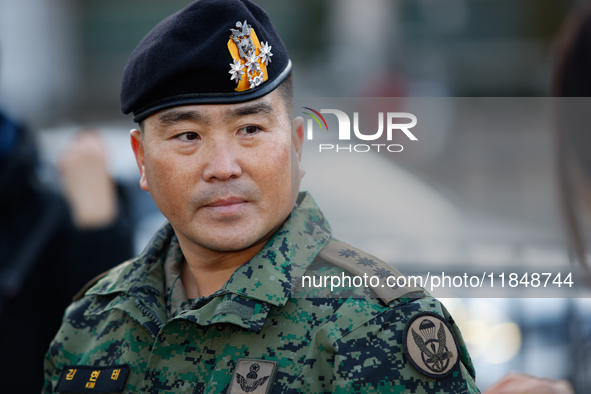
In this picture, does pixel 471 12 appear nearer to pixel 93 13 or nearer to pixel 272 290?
pixel 93 13

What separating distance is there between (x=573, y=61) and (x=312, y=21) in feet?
59.4

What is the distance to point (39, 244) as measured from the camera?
123 inches

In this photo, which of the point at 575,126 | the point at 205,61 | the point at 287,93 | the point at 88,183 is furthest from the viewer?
the point at 88,183

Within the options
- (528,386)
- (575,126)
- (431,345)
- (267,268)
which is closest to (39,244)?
(267,268)

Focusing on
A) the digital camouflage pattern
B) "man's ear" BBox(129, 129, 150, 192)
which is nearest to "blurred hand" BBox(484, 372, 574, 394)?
the digital camouflage pattern

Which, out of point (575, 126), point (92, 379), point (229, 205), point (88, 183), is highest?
point (88, 183)

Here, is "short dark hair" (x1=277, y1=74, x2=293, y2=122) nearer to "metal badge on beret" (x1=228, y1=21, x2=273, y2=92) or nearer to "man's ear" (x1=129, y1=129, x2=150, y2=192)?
"metal badge on beret" (x1=228, y1=21, x2=273, y2=92)

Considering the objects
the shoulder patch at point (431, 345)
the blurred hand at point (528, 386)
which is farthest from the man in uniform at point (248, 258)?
the blurred hand at point (528, 386)

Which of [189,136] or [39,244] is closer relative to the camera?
[189,136]

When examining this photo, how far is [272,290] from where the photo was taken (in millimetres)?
1665

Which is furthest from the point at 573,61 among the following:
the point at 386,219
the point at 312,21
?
the point at 312,21

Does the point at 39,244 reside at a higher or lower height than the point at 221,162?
higher

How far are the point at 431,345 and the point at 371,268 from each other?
280mm

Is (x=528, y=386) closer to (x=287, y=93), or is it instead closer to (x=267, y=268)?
(x=267, y=268)
